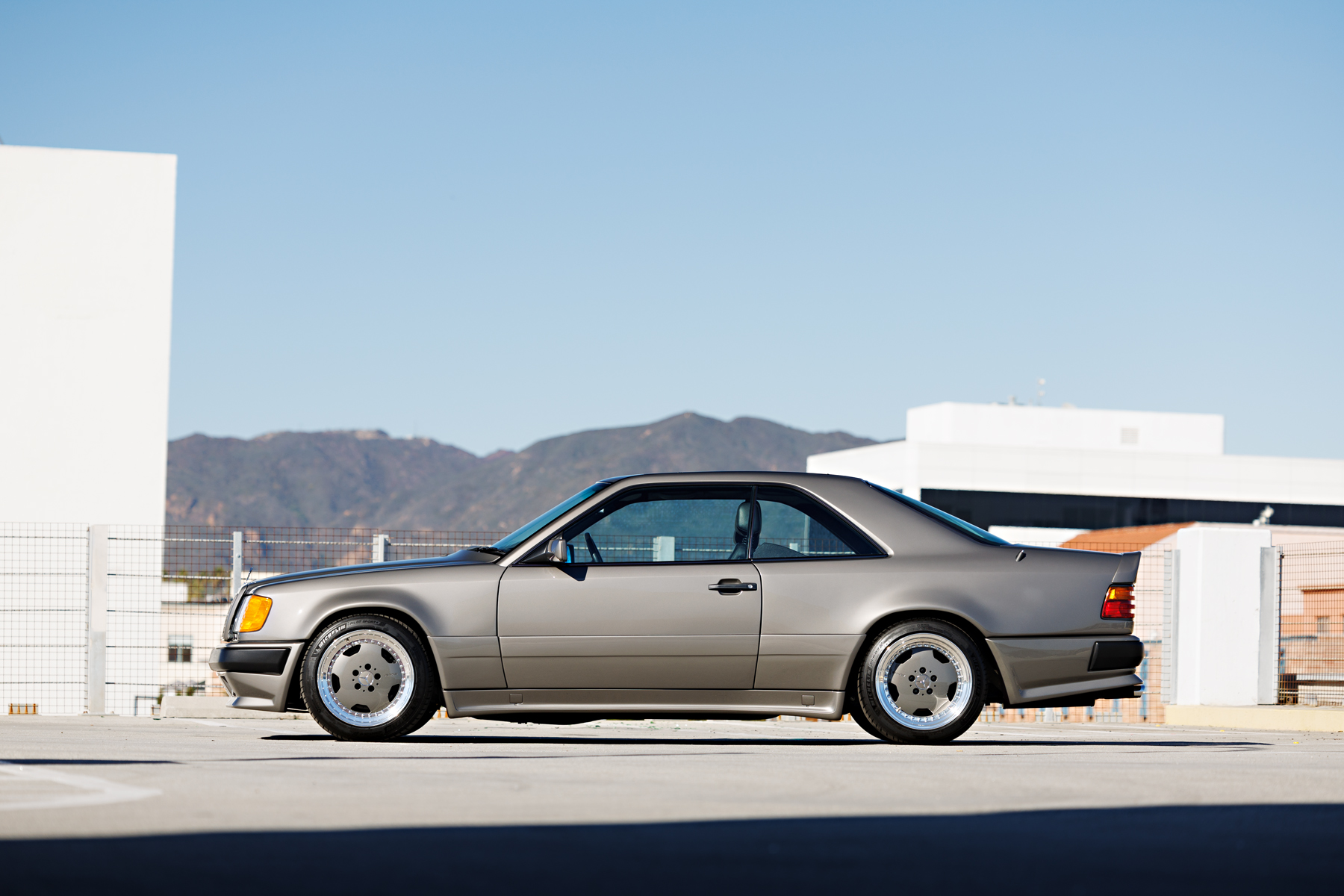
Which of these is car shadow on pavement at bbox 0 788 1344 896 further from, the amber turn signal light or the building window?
the building window

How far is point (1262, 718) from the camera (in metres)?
13.4

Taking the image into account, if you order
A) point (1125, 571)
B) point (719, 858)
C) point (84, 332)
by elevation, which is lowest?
point (719, 858)

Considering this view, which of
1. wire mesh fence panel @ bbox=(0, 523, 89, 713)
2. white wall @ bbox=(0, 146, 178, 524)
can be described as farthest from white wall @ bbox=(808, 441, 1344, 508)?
wire mesh fence panel @ bbox=(0, 523, 89, 713)

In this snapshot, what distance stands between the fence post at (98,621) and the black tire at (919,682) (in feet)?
25.2

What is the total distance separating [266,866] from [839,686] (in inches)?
189

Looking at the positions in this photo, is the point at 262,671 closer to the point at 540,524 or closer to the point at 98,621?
the point at 540,524

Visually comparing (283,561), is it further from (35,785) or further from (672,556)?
(35,785)

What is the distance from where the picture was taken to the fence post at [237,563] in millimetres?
13898

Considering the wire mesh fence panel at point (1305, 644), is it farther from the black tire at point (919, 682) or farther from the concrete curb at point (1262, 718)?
the black tire at point (919, 682)

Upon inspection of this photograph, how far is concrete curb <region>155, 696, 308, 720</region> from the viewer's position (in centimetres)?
1298

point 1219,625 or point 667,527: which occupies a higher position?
point 667,527

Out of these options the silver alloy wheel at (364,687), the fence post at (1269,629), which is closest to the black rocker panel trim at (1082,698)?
the silver alloy wheel at (364,687)

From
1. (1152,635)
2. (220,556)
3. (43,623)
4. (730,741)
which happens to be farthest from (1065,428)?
(730,741)

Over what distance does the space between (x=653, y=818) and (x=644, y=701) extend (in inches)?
132
